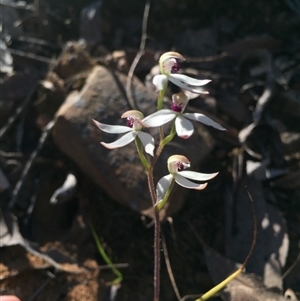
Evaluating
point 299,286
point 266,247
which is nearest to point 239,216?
point 266,247

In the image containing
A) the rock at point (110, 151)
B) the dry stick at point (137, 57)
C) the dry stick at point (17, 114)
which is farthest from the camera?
the dry stick at point (17, 114)

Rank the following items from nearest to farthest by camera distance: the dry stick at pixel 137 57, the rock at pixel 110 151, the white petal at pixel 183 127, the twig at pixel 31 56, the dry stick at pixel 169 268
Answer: the white petal at pixel 183 127, the dry stick at pixel 169 268, the rock at pixel 110 151, the dry stick at pixel 137 57, the twig at pixel 31 56

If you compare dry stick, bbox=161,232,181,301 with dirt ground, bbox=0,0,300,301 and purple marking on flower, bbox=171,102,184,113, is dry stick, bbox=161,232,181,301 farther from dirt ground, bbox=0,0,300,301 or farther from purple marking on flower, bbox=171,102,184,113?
purple marking on flower, bbox=171,102,184,113

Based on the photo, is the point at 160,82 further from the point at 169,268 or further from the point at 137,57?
the point at 137,57

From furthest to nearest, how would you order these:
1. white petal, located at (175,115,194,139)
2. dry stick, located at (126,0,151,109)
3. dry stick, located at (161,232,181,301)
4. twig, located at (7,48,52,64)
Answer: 1. twig, located at (7,48,52,64)
2. dry stick, located at (126,0,151,109)
3. dry stick, located at (161,232,181,301)
4. white petal, located at (175,115,194,139)

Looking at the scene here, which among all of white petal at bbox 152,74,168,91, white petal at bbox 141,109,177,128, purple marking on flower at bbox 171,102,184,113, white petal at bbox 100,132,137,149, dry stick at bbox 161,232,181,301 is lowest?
dry stick at bbox 161,232,181,301

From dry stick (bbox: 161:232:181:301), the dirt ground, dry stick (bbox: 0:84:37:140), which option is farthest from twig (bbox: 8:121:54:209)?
dry stick (bbox: 161:232:181:301)

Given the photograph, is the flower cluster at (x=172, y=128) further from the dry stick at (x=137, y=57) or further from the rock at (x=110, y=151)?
the dry stick at (x=137, y=57)

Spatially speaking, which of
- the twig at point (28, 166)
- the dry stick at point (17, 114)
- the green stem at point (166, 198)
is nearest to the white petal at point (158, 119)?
the green stem at point (166, 198)
